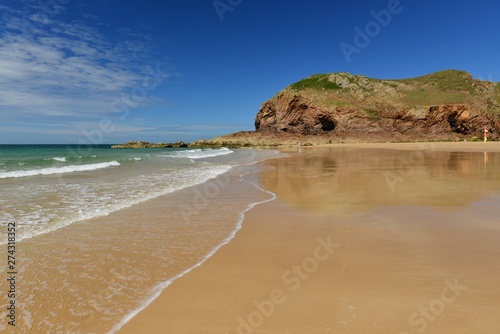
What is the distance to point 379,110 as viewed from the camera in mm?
64750

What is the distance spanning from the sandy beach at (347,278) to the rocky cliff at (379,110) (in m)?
59.3

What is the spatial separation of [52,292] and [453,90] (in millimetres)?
80273

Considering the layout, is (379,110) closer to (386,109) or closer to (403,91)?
(386,109)

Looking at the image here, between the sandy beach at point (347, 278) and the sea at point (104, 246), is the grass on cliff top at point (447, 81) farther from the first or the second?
the sea at point (104, 246)

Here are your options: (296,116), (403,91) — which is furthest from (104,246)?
(403,91)

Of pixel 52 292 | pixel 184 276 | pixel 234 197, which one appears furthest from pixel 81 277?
pixel 234 197

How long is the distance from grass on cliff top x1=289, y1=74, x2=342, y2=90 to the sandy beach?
72.1 m

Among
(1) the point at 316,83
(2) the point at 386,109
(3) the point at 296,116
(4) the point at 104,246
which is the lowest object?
(4) the point at 104,246

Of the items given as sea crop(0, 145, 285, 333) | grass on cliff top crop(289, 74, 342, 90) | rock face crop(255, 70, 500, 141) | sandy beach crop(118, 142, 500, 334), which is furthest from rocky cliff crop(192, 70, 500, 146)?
sandy beach crop(118, 142, 500, 334)

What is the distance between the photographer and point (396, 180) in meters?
11.1

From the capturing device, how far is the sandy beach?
2.62 meters

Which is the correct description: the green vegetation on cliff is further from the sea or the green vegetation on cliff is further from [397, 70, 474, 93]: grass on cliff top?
the sea

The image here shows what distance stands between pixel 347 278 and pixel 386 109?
68559 millimetres

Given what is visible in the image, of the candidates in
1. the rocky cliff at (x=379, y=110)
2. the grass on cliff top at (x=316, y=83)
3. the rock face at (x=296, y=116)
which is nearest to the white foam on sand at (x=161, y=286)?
the rocky cliff at (x=379, y=110)
